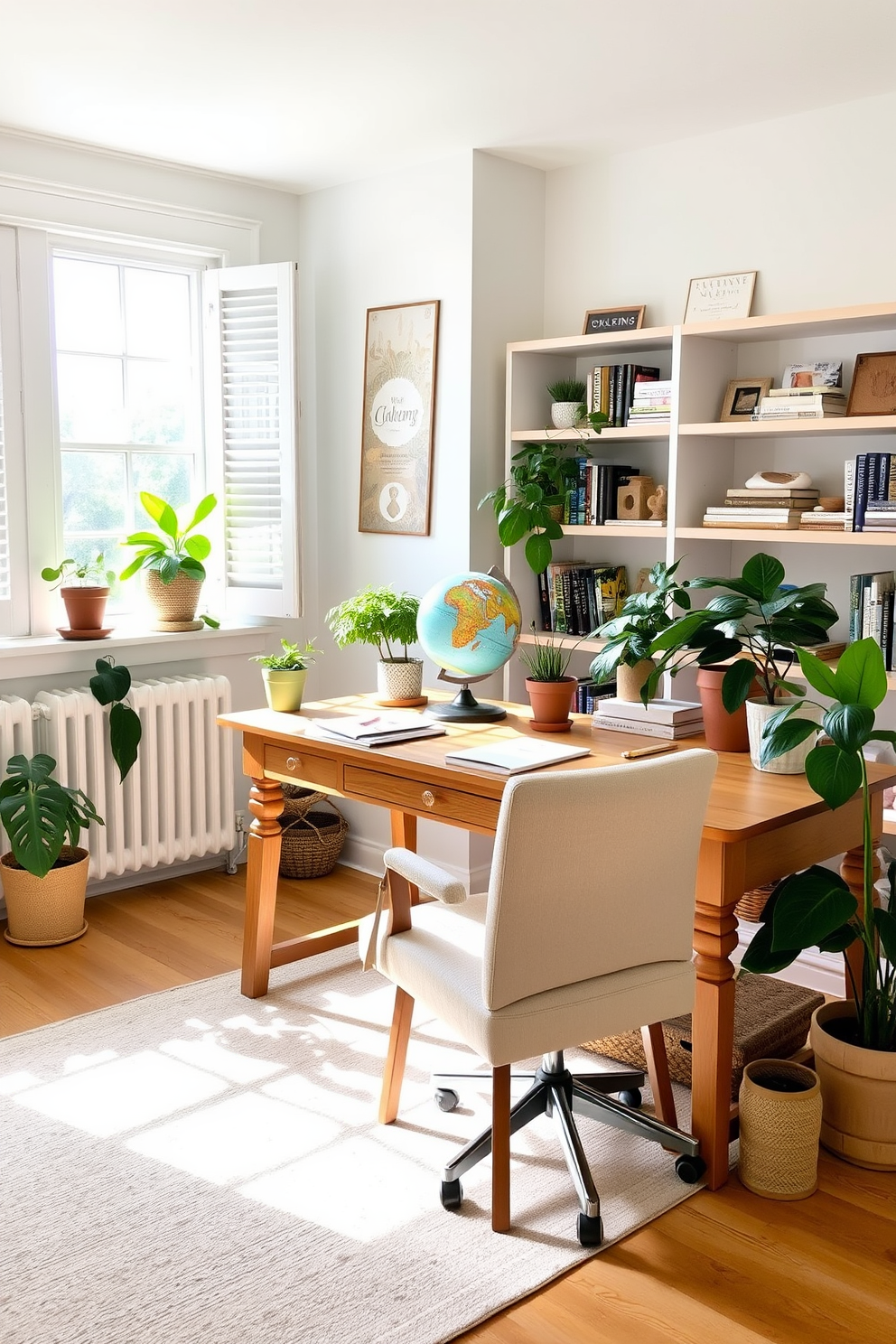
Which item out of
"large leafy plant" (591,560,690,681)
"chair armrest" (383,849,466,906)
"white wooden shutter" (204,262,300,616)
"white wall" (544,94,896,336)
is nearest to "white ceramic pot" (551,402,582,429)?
"white wall" (544,94,896,336)

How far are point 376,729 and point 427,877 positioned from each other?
80 cm

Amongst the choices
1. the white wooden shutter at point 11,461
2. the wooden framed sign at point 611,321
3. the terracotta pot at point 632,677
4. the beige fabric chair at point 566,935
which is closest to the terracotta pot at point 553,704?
the terracotta pot at point 632,677

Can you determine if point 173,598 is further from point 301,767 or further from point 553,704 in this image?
point 553,704

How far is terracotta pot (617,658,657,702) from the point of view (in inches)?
119

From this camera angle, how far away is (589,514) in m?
3.98

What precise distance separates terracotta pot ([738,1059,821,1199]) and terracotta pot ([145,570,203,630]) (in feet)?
8.60

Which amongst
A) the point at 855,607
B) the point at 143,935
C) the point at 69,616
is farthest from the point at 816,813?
the point at 69,616

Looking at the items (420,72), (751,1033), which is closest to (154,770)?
(751,1033)

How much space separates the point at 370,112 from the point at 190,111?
1.78 ft

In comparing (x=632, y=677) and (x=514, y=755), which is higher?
(x=632, y=677)

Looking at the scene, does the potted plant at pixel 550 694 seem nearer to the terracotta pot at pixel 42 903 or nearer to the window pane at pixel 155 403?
the terracotta pot at pixel 42 903

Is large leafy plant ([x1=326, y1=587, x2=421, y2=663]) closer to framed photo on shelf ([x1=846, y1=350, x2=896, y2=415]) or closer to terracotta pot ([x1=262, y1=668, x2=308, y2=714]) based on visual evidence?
terracotta pot ([x1=262, y1=668, x2=308, y2=714])

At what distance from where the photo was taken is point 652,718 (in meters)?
2.97

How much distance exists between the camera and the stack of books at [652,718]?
296 cm
